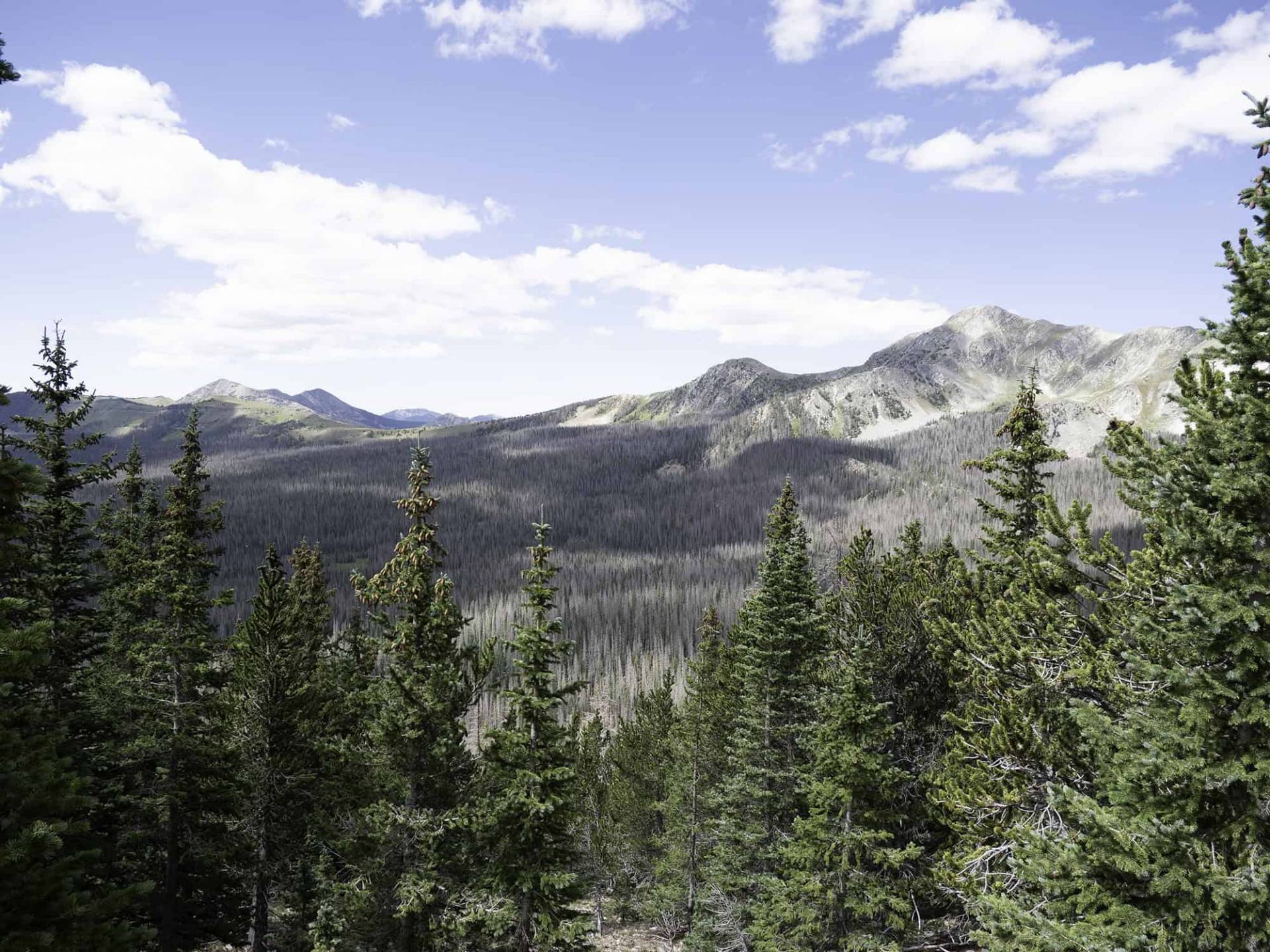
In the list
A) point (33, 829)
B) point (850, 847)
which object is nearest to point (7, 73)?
point (33, 829)

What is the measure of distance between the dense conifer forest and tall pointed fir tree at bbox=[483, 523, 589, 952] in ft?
0.31

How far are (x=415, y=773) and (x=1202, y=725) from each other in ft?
51.0

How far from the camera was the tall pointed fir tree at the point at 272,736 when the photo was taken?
19359 millimetres

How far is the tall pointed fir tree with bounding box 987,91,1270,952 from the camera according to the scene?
772 cm

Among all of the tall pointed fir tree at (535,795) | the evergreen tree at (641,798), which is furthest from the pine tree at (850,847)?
the evergreen tree at (641,798)

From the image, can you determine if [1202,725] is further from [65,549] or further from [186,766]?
[65,549]

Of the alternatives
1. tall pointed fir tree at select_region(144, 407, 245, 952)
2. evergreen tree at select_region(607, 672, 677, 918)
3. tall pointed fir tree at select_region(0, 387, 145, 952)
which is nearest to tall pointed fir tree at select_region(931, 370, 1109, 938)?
tall pointed fir tree at select_region(0, 387, 145, 952)

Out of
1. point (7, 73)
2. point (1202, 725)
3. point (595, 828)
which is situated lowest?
point (595, 828)

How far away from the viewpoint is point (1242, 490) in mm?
8078

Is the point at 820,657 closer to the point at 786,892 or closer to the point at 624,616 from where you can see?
the point at 786,892

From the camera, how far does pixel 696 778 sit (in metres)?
→ 30.1

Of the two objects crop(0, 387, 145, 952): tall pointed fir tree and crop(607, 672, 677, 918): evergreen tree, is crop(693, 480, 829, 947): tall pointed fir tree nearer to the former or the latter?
crop(607, 672, 677, 918): evergreen tree

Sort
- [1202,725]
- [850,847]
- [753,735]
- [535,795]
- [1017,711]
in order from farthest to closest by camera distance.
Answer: [753,735]
[850,847]
[535,795]
[1017,711]
[1202,725]

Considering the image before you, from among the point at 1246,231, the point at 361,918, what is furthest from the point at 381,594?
the point at 1246,231
